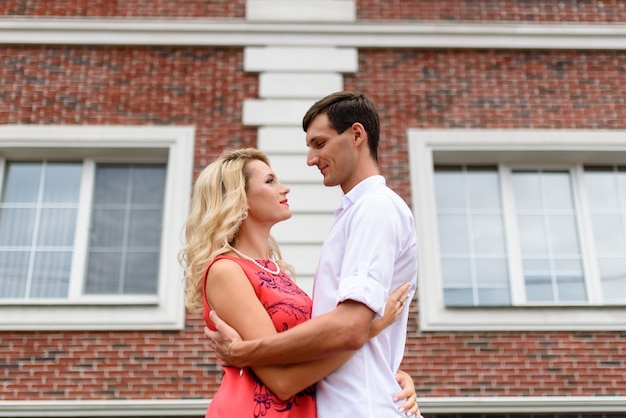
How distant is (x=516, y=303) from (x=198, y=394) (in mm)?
3068

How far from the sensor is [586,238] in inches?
248

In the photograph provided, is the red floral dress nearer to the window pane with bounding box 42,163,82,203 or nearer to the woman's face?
the woman's face

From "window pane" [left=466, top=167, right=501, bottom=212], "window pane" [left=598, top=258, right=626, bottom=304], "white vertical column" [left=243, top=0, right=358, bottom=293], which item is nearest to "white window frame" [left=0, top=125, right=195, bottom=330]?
"white vertical column" [left=243, top=0, right=358, bottom=293]

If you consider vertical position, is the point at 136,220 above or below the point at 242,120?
below

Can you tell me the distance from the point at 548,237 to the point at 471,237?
777 mm

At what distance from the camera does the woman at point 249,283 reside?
7.16ft

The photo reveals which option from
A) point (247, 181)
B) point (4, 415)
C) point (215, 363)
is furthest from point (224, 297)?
point (4, 415)

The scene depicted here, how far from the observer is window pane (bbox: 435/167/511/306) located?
20.2 ft

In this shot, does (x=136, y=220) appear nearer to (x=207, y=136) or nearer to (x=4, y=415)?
(x=207, y=136)

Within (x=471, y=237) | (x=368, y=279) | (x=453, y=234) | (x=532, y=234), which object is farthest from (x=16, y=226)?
(x=368, y=279)

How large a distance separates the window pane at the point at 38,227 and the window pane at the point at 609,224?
5.19 m

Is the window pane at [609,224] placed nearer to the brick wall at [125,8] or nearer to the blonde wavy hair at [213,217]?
the brick wall at [125,8]

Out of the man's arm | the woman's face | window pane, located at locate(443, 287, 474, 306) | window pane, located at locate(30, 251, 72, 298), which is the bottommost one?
the man's arm

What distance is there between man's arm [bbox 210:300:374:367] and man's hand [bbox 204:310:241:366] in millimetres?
129
